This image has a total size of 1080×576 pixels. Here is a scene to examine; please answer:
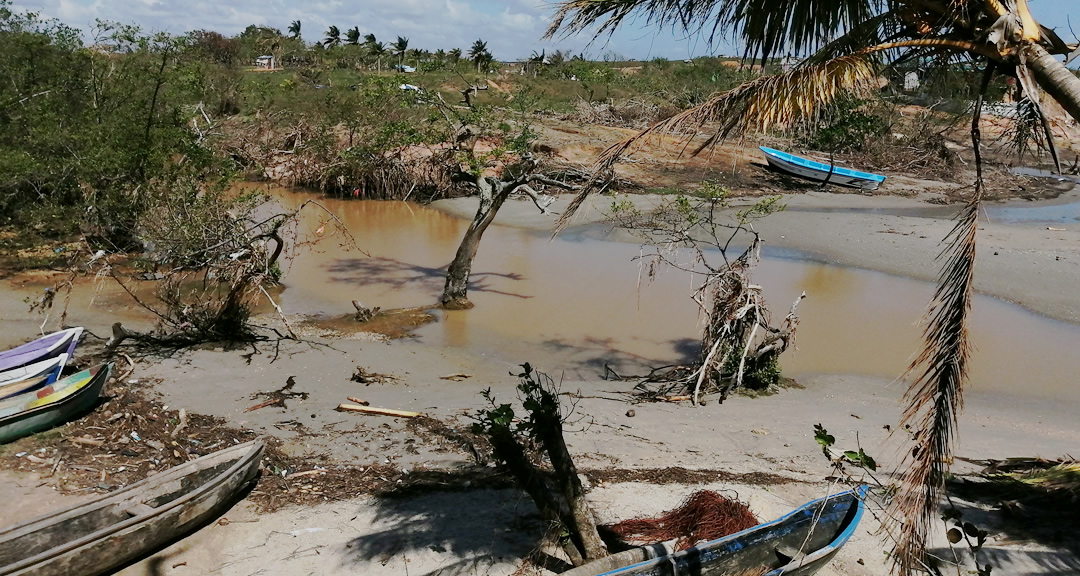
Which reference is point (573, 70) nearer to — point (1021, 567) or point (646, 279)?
point (646, 279)

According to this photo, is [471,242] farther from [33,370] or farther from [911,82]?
[911,82]

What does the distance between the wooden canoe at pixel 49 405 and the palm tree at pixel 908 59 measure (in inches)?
225

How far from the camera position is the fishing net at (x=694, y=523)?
5.95m

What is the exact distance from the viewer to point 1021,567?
593cm

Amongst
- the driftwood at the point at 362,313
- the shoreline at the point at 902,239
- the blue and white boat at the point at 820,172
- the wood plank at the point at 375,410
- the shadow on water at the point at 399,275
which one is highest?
the blue and white boat at the point at 820,172

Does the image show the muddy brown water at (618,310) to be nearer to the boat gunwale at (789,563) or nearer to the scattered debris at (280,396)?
the scattered debris at (280,396)

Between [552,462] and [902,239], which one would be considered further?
[902,239]

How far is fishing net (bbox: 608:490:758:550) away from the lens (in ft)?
19.5

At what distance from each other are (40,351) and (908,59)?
8.48 metres

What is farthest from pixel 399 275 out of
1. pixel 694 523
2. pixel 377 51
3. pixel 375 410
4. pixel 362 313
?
pixel 377 51

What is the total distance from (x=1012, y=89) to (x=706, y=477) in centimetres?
425

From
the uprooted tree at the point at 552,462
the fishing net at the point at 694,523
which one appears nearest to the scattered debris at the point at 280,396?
the uprooted tree at the point at 552,462

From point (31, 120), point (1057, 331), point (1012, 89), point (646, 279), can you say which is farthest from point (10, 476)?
point (1057, 331)

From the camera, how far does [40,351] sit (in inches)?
337
